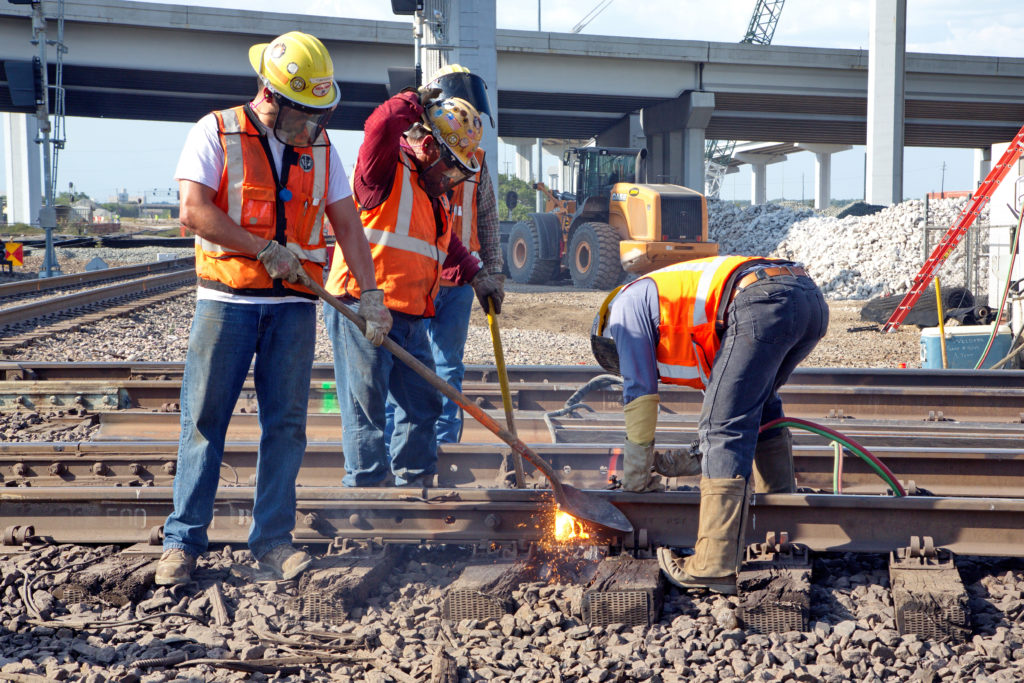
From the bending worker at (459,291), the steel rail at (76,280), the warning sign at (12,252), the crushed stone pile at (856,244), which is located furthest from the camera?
the warning sign at (12,252)

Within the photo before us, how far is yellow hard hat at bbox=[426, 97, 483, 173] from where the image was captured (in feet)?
13.6

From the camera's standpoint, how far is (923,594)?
3160 mm

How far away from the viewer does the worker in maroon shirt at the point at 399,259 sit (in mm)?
4105

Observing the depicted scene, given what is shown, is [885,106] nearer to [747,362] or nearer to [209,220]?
[747,362]

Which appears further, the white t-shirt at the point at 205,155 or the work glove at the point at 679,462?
the work glove at the point at 679,462

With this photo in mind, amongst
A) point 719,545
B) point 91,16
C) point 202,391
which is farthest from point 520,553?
point 91,16

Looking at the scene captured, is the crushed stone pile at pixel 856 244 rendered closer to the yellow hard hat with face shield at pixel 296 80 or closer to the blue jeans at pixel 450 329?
the blue jeans at pixel 450 329

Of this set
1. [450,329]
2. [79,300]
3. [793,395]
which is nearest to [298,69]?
[450,329]

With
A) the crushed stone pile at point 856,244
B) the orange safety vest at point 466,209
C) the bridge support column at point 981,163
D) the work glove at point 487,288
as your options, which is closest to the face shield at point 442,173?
the orange safety vest at point 466,209

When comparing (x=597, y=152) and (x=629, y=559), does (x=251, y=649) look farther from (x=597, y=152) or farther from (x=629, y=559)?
(x=597, y=152)

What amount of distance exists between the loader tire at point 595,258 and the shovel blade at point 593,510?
14544mm

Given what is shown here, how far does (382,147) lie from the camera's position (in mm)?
4035

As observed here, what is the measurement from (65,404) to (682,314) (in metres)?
4.81

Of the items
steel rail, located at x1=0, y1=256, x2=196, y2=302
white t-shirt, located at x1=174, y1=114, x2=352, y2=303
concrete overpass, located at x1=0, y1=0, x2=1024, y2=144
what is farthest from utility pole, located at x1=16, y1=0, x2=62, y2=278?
white t-shirt, located at x1=174, y1=114, x2=352, y2=303
